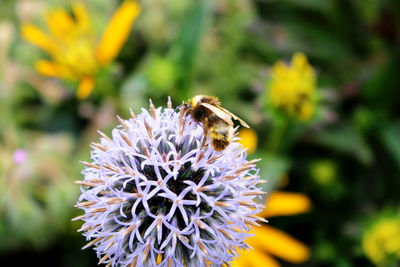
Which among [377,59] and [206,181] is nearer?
[206,181]

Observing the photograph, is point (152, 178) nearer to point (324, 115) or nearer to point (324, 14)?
point (324, 115)

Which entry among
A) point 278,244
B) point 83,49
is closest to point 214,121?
point 83,49

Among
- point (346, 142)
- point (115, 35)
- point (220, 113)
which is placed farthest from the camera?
point (346, 142)

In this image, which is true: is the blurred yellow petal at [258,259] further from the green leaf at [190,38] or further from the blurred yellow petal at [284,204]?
the green leaf at [190,38]

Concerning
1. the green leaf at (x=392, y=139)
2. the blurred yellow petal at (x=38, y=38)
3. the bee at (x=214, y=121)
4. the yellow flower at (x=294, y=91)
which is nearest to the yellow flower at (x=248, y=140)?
the yellow flower at (x=294, y=91)

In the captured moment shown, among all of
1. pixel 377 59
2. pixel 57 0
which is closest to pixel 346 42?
pixel 377 59

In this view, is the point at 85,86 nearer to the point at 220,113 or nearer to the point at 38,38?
the point at 38,38
